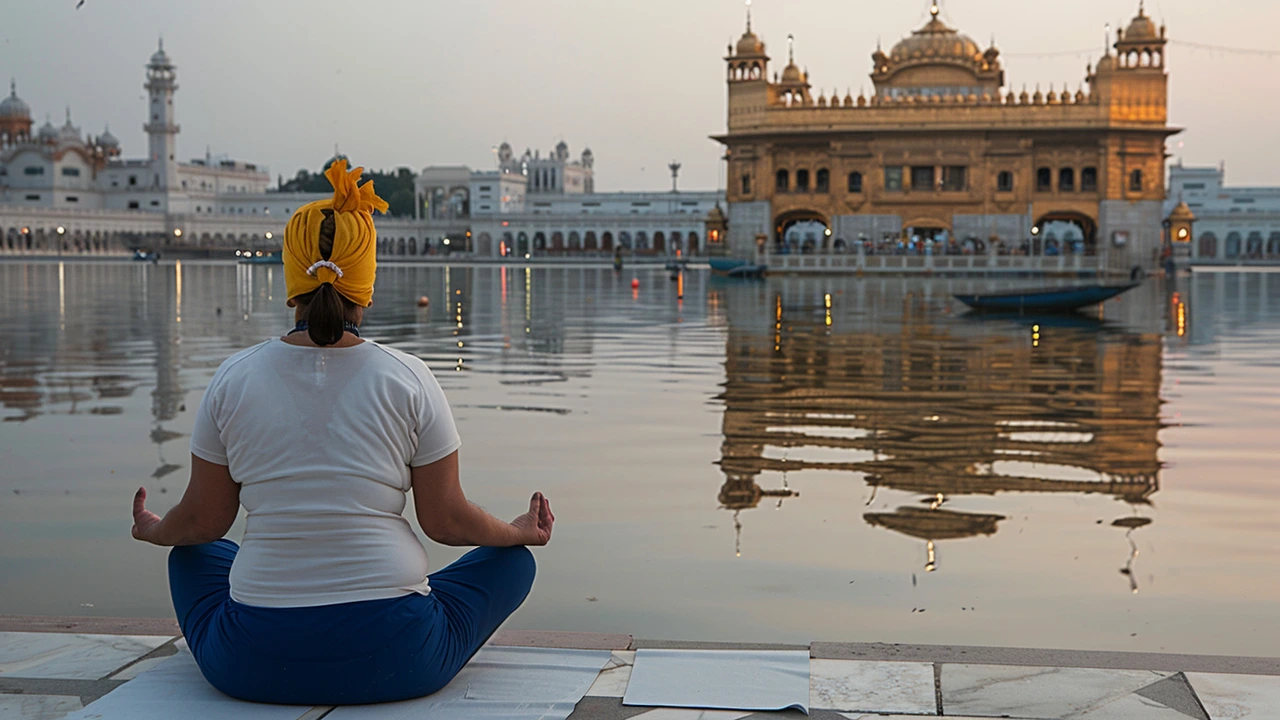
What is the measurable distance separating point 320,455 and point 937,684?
173cm

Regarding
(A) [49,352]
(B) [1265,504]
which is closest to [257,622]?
(B) [1265,504]

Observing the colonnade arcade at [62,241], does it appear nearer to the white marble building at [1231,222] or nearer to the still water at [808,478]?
the white marble building at [1231,222]

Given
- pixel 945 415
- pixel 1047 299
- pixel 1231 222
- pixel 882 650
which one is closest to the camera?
pixel 882 650

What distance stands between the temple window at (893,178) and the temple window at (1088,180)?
25.6 ft

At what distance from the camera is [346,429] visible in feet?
12.1

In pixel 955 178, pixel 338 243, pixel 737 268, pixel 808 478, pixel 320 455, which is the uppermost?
pixel 955 178

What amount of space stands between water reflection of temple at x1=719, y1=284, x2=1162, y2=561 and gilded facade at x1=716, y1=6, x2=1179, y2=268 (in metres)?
43.5

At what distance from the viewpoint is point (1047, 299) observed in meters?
25.5

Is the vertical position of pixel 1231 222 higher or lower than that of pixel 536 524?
higher

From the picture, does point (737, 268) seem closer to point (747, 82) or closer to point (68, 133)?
point (747, 82)

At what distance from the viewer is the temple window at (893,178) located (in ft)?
209

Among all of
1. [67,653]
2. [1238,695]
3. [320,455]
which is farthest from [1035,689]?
[67,653]

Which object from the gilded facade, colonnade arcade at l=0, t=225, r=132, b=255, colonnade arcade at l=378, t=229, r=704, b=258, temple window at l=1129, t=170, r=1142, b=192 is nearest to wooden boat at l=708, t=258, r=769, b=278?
the gilded facade

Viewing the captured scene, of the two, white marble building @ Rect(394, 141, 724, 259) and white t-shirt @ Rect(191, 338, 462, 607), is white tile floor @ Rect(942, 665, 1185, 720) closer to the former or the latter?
white t-shirt @ Rect(191, 338, 462, 607)
